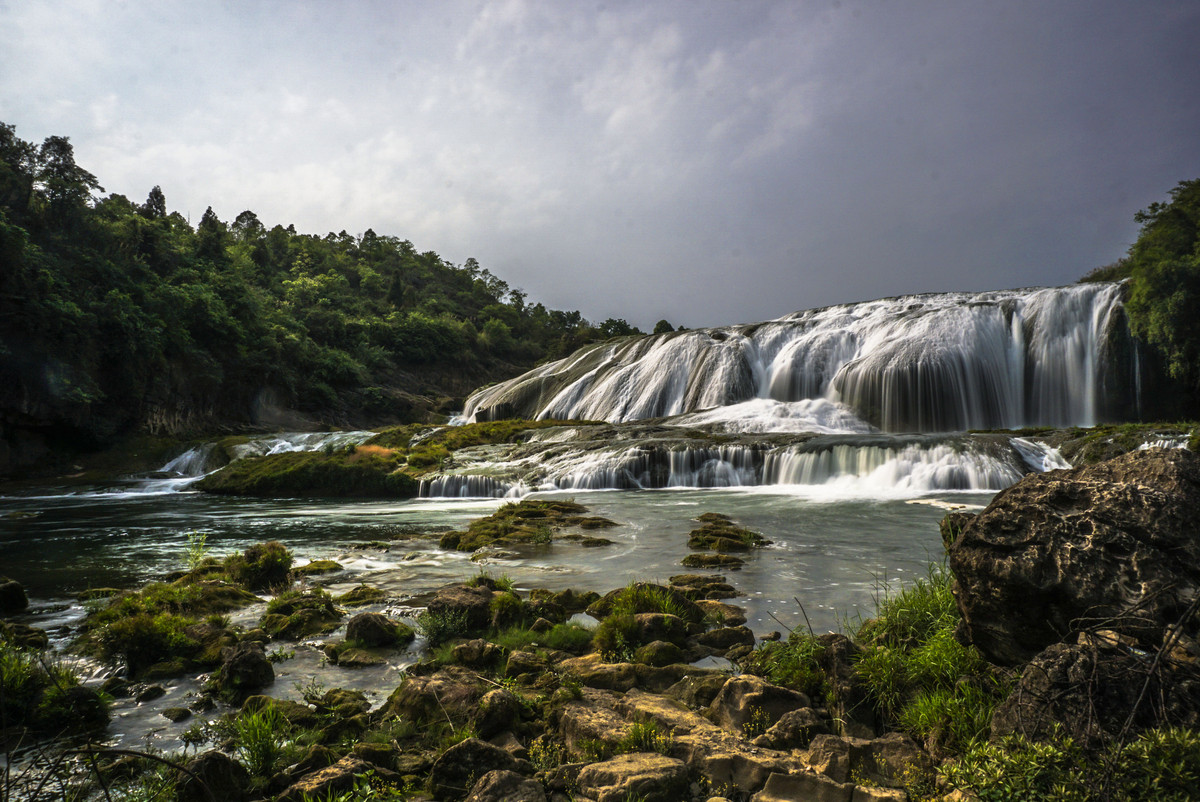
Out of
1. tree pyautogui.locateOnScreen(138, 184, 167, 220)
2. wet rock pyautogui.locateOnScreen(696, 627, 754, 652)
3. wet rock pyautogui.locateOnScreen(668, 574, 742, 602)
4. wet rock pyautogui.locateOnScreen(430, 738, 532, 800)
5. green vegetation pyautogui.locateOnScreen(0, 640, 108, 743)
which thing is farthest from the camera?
tree pyautogui.locateOnScreen(138, 184, 167, 220)

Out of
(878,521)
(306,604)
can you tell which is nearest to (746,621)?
(306,604)

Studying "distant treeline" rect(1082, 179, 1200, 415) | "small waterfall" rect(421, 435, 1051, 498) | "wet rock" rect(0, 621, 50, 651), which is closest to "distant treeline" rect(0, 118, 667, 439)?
"small waterfall" rect(421, 435, 1051, 498)

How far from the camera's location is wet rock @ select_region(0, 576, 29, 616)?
22.0 ft

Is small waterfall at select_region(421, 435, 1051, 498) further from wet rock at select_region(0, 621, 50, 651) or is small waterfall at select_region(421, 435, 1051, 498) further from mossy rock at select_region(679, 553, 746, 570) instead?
wet rock at select_region(0, 621, 50, 651)

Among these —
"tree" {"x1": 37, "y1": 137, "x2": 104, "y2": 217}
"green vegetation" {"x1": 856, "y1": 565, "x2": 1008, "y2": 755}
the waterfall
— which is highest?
"tree" {"x1": 37, "y1": 137, "x2": 104, "y2": 217}

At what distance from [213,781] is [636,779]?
2179 mm

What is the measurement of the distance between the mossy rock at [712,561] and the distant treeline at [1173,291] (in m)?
25.0

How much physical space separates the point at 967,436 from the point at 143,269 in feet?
131

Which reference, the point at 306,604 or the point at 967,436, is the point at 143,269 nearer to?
the point at 306,604

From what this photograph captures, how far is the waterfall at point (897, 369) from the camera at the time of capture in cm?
2623

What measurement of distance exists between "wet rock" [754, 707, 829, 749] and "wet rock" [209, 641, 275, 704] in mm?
3703

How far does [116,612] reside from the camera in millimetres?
6039

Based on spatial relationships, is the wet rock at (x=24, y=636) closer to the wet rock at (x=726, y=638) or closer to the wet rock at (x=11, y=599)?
the wet rock at (x=11, y=599)

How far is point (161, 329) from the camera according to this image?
30719 mm
